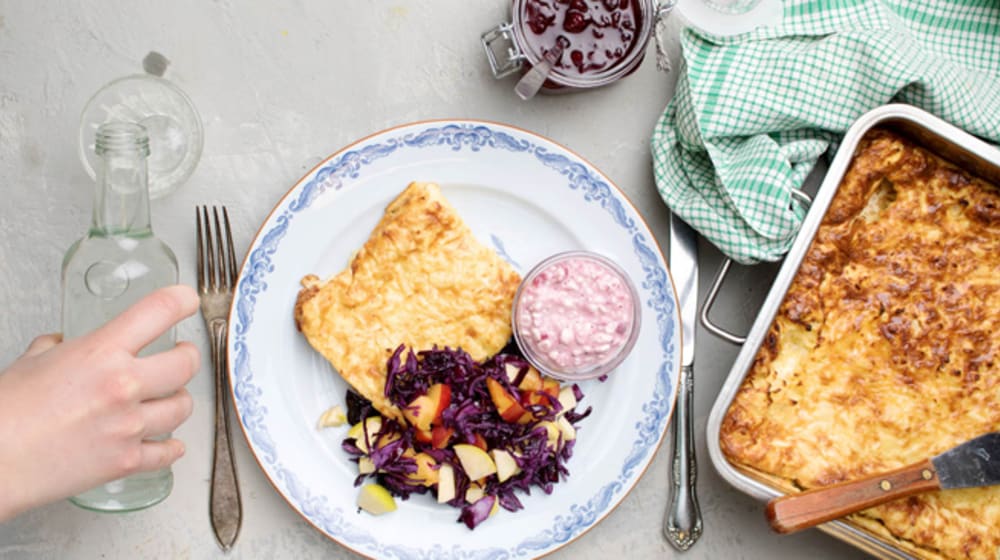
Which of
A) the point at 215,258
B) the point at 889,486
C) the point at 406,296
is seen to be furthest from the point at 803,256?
the point at 215,258

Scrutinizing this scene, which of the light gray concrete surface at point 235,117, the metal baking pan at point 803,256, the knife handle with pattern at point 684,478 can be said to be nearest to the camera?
the metal baking pan at point 803,256

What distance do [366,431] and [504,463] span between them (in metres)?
0.67

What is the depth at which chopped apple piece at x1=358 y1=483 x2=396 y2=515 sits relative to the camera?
3.67 meters

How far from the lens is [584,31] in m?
3.47

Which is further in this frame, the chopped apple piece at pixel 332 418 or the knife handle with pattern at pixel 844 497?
the chopped apple piece at pixel 332 418

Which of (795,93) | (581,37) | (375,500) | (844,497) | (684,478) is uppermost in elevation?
(581,37)

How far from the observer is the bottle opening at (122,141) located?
3.16 metres

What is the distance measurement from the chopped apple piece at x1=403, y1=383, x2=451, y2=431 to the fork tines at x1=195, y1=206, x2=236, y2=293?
3.36 feet

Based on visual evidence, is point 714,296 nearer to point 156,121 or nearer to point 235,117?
point 235,117

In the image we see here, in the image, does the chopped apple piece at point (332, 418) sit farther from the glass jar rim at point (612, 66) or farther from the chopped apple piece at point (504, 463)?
the glass jar rim at point (612, 66)

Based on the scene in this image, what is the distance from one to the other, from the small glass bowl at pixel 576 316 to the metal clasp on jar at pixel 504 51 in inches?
35.3

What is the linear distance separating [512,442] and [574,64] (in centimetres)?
175

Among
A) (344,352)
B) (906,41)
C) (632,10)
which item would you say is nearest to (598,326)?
(344,352)

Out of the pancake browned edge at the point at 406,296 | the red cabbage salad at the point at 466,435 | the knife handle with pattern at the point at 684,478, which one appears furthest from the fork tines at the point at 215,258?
the knife handle with pattern at the point at 684,478
